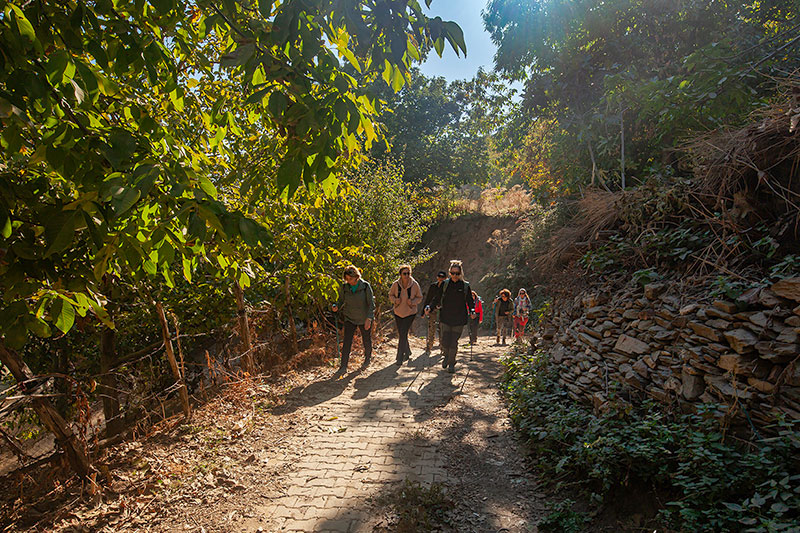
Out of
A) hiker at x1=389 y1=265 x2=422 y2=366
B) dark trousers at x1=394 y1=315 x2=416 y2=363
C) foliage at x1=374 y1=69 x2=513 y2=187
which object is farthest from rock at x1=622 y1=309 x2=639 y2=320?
foliage at x1=374 y1=69 x2=513 y2=187

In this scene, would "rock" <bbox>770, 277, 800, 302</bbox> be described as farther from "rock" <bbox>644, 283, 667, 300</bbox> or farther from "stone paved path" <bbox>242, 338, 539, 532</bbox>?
"stone paved path" <bbox>242, 338, 539, 532</bbox>

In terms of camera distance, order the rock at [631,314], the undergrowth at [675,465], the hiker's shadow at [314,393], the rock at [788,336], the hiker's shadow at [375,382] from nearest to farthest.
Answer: the undergrowth at [675,465] < the rock at [788,336] < the rock at [631,314] < the hiker's shadow at [314,393] < the hiker's shadow at [375,382]

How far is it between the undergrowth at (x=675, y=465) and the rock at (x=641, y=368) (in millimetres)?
424

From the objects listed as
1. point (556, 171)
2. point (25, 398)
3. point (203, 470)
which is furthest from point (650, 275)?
point (556, 171)

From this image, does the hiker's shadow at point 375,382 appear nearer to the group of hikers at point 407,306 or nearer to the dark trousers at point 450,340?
the group of hikers at point 407,306

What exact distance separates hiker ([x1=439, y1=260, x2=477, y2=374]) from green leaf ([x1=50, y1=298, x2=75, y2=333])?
5977mm

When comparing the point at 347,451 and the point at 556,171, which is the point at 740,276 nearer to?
the point at 347,451

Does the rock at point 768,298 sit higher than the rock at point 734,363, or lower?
higher

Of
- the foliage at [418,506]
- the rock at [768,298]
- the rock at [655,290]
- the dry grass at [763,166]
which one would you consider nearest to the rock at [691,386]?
the rock at [768,298]

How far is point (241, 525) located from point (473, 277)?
20.8 m

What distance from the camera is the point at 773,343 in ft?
10.5

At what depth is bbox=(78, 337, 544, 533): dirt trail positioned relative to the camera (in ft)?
11.3

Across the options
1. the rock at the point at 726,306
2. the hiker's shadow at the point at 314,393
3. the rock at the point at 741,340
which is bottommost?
the hiker's shadow at the point at 314,393

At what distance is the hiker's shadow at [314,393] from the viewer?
586 cm
